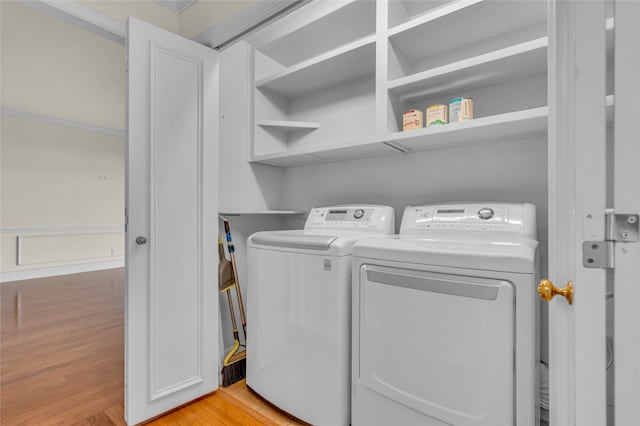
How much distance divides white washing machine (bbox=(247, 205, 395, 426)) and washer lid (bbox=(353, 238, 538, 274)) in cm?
19

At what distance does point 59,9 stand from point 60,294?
3.84 meters

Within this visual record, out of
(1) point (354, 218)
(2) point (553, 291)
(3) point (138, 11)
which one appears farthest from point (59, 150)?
(2) point (553, 291)

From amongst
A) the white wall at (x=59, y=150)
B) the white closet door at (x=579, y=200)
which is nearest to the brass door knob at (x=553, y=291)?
the white closet door at (x=579, y=200)

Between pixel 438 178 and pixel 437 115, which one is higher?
pixel 437 115

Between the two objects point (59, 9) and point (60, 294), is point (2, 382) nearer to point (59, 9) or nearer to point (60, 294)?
point (59, 9)

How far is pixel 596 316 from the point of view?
24.7 inches

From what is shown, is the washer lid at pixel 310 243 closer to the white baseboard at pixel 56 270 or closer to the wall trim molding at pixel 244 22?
the wall trim molding at pixel 244 22

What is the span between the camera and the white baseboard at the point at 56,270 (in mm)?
4879

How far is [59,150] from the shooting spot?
5.31 m

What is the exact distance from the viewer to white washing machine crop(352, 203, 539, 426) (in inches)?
41.3

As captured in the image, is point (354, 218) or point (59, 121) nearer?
point (354, 218)

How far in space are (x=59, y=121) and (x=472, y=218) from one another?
642cm

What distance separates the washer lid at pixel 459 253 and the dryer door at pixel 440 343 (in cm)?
5

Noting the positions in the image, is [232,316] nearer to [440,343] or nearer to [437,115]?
[440,343]
